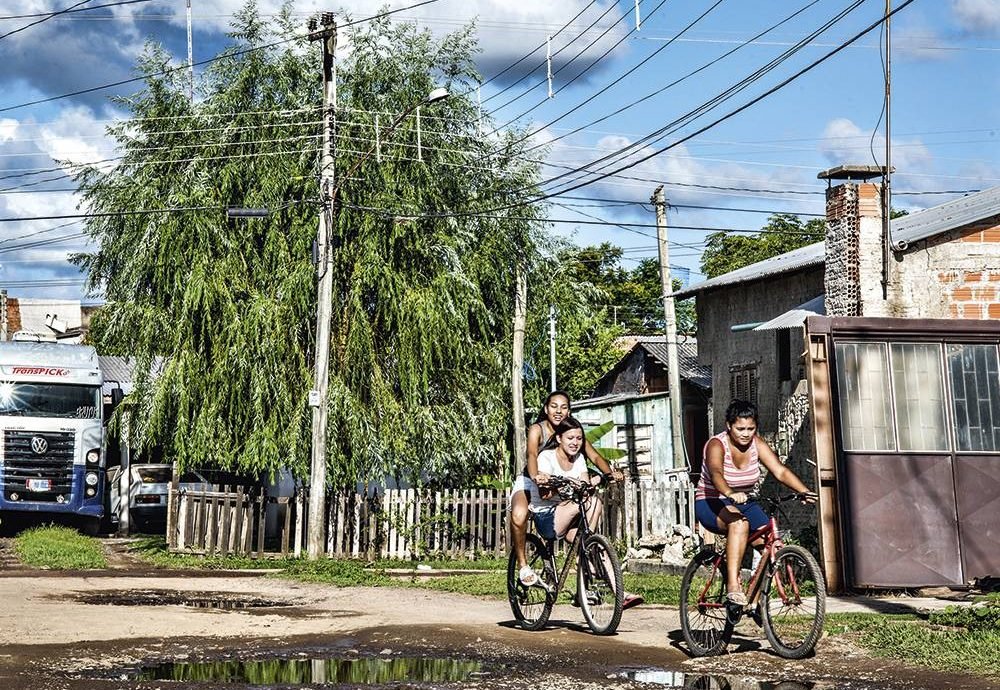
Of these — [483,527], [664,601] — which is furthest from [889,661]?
[483,527]

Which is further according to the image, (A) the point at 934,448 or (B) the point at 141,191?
(B) the point at 141,191

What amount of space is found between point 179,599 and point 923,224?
12450 mm

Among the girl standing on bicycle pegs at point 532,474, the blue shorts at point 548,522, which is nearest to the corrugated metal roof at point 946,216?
the girl standing on bicycle pegs at point 532,474

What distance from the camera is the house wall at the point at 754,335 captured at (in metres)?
22.8

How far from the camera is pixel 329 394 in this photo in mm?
Result: 23875

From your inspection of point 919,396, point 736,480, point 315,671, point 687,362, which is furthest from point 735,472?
point 687,362

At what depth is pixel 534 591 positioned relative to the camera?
1160 cm

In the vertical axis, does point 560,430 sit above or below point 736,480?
above

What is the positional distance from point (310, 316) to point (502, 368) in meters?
4.05

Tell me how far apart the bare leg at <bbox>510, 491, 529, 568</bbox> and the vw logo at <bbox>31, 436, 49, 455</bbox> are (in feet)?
65.0

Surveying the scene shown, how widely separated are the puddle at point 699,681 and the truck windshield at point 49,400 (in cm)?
2215

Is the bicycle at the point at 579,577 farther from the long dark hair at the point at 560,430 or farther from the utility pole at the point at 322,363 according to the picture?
the utility pole at the point at 322,363

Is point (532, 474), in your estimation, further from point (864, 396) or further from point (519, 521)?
point (864, 396)

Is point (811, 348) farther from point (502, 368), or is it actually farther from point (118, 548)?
point (118, 548)
